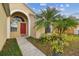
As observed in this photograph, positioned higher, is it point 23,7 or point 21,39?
point 23,7

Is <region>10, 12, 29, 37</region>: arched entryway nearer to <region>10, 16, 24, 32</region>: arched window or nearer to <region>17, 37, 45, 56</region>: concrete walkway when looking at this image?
<region>10, 16, 24, 32</region>: arched window

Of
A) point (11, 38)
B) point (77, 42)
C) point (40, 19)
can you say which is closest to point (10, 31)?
point (11, 38)

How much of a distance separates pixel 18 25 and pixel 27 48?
27.6 inches

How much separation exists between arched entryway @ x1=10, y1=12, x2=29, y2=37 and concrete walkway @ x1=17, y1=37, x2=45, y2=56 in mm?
197

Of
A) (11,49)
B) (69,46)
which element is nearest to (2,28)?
(11,49)

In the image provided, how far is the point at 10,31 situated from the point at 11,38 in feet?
0.70

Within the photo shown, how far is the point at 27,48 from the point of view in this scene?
11305 millimetres

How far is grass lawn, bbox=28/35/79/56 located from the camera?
11.2m

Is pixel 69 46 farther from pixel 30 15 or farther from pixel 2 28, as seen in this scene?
pixel 2 28

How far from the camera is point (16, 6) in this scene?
11.2m

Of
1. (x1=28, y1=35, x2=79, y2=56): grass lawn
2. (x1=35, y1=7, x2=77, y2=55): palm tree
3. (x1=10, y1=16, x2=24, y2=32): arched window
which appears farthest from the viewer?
(x1=10, y1=16, x2=24, y2=32): arched window

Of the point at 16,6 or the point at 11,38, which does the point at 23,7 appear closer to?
the point at 16,6

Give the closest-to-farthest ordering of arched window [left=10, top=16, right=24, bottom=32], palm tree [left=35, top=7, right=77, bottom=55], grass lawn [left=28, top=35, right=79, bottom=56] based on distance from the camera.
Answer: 1. palm tree [left=35, top=7, right=77, bottom=55]
2. grass lawn [left=28, top=35, right=79, bottom=56]
3. arched window [left=10, top=16, right=24, bottom=32]

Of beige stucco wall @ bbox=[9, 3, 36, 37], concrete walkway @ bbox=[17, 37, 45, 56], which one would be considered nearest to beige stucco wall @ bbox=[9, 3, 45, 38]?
beige stucco wall @ bbox=[9, 3, 36, 37]
